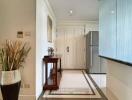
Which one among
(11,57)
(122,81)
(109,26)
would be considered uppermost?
(109,26)

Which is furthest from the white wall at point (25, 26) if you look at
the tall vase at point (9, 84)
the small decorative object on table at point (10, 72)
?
the tall vase at point (9, 84)

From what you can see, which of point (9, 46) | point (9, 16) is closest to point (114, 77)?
point (9, 46)

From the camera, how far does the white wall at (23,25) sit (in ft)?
12.7

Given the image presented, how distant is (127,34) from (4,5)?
2.60m

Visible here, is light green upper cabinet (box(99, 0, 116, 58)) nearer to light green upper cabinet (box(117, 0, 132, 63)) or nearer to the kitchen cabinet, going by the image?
the kitchen cabinet

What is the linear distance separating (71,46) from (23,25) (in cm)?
606

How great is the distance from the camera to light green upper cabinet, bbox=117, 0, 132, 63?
3.06 metres

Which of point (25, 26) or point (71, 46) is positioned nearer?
point (25, 26)

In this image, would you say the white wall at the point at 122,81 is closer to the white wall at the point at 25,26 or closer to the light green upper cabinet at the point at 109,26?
the light green upper cabinet at the point at 109,26

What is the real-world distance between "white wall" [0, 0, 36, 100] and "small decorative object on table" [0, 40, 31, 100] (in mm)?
328

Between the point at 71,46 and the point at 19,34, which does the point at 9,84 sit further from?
the point at 71,46

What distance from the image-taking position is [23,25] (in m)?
3.90

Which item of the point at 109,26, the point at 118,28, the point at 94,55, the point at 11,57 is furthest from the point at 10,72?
the point at 94,55

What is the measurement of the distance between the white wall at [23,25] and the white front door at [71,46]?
589 centimetres
